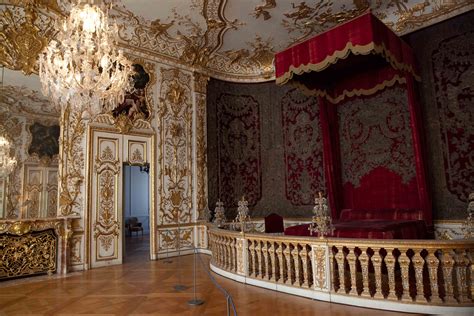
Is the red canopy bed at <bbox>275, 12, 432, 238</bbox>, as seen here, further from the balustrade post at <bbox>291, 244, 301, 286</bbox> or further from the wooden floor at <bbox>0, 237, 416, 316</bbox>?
the wooden floor at <bbox>0, 237, 416, 316</bbox>

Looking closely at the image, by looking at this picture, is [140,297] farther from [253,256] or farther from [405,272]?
[405,272]

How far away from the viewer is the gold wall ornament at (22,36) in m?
5.09

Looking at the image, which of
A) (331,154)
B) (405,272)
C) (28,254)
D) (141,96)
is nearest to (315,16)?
(331,154)

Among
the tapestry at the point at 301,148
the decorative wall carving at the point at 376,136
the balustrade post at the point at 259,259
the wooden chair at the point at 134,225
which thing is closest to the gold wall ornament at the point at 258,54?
the tapestry at the point at 301,148

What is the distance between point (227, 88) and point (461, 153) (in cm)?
508

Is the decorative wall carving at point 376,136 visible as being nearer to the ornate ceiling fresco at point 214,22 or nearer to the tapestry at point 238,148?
the ornate ceiling fresco at point 214,22

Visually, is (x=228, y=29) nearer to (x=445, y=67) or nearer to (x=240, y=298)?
(x=445, y=67)

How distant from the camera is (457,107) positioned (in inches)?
208

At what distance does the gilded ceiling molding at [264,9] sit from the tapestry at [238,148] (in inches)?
87.9

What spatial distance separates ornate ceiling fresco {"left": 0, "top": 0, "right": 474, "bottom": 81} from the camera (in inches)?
208

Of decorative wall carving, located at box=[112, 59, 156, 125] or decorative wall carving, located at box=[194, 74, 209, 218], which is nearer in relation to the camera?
decorative wall carving, located at box=[112, 59, 156, 125]

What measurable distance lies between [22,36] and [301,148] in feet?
18.5

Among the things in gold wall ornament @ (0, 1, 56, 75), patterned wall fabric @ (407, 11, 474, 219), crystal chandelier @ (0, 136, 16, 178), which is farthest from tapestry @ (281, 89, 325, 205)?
crystal chandelier @ (0, 136, 16, 178)

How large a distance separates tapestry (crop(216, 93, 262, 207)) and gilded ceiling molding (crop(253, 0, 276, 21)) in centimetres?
223
